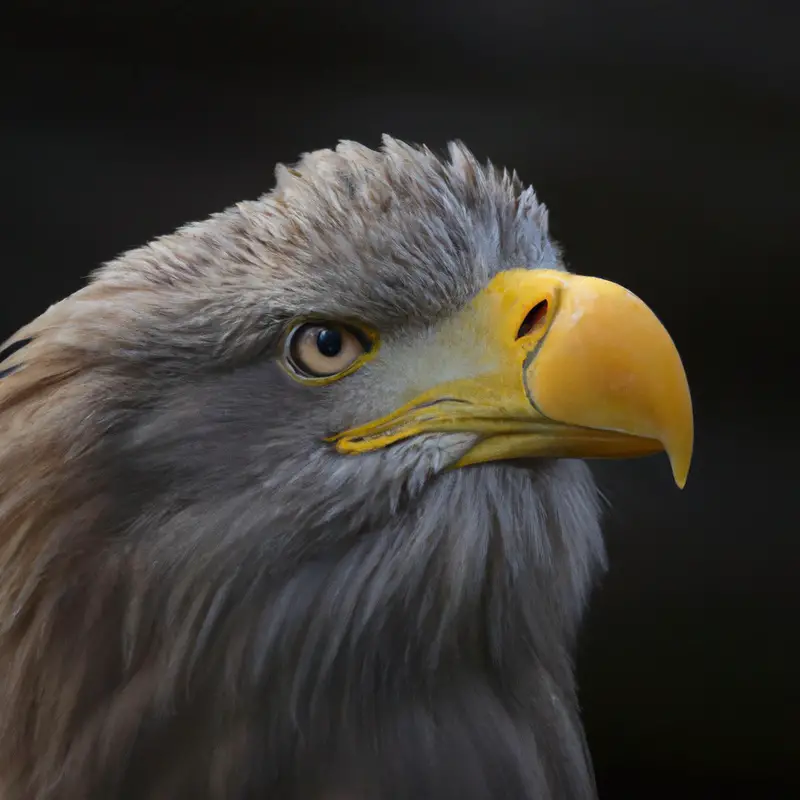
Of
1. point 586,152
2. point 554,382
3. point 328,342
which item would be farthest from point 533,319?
point 586,152

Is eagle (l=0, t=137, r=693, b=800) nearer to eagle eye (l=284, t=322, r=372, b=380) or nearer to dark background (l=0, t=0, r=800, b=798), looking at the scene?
eagle eye (l=284, t=322, r=372, b=380)

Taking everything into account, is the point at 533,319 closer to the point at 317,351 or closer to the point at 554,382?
the point at 554,382

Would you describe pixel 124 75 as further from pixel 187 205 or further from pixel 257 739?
pixel 257 739

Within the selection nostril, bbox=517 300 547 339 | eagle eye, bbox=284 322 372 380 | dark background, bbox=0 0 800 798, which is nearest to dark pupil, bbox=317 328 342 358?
eagle eye, bbox=284 322 372 380

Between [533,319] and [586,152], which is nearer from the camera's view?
[533,319]

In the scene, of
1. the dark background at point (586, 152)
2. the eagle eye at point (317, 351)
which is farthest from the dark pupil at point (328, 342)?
the dark background at point (586, 152)

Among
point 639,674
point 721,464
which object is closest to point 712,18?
point 721,464

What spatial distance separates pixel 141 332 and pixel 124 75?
80cm

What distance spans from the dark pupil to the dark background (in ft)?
2.40

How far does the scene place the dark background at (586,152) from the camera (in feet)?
4.85

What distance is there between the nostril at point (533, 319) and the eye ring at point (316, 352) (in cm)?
15

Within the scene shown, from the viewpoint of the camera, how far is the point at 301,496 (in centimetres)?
83

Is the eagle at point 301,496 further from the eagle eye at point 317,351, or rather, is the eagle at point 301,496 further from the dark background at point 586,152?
the dark background at point 586,152

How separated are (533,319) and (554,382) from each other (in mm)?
75
